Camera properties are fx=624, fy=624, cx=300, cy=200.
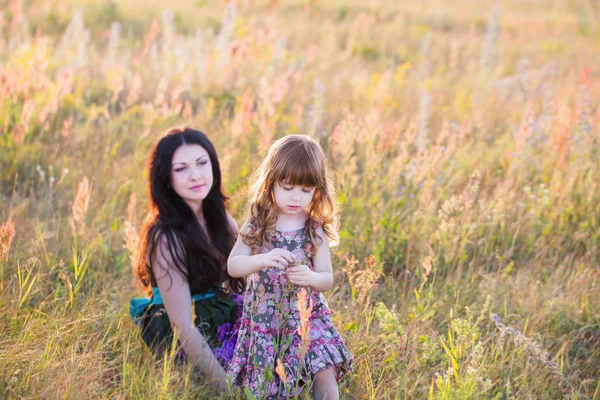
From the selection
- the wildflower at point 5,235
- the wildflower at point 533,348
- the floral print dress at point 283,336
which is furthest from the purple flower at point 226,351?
the wildflower at point 533,348

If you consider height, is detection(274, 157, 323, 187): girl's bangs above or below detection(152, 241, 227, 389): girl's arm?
above

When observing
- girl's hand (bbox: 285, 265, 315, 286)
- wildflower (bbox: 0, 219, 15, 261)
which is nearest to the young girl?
girl's hand (bbox: 285, 265, 315, 286)

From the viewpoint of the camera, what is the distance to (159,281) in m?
2.95

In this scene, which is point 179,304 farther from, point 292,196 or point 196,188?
point 292,196

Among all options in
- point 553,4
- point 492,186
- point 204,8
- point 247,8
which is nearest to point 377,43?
point 247,8

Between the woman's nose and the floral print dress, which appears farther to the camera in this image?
the woman's nose

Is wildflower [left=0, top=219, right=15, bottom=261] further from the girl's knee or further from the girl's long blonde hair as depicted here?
the girl's knee

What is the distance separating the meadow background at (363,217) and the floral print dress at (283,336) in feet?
0.66

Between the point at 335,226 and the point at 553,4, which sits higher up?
the point at 553,4

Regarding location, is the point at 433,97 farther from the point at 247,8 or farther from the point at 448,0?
the point at 448,0

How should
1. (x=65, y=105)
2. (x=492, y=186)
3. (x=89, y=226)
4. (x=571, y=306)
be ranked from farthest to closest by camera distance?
1. (x=65, y=105)
2. (x=492, y=186)
3. (x=89, y=226)
4. (x=571, y=306)

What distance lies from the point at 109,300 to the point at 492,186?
2.97 meters

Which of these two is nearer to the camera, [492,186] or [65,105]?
[492,186]

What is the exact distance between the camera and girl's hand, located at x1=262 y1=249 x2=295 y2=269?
222 centimetres
